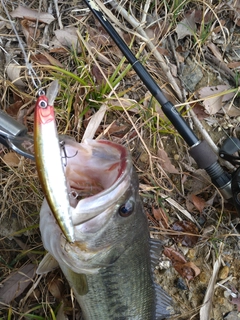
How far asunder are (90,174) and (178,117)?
38.5 inches

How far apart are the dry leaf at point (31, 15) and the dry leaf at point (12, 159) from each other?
1177 mm

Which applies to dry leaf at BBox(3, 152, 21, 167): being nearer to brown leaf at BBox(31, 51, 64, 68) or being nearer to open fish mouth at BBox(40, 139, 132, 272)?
brown leaf at BBox(31, 51, 64, 68)

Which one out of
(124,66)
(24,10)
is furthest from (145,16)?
(24,10)

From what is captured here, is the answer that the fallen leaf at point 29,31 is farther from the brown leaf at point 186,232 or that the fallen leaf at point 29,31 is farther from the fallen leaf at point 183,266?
the fallen leaf at point 183,266

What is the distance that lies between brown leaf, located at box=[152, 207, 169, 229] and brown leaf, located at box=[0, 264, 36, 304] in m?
1.08

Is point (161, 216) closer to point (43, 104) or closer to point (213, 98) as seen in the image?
point (213, 98)

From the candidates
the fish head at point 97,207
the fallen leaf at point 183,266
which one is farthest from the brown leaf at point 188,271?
the fish head at point 97,207

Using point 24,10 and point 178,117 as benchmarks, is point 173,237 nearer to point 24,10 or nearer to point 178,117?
point 178,117

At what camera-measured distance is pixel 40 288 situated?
10.6 feet

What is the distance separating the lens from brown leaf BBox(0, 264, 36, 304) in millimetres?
3156

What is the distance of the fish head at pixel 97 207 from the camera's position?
211 cm

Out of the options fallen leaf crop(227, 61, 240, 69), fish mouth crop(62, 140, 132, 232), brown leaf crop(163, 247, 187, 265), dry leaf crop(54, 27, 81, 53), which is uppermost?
dry leaf crop(54, 27, 81, 53)

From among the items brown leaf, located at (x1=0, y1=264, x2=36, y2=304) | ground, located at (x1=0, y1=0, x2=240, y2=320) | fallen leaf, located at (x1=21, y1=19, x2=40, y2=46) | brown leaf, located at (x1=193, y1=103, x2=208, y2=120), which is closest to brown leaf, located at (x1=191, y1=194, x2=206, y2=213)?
ground, located at (x1=0, y1=0, x2=240, y2=320)

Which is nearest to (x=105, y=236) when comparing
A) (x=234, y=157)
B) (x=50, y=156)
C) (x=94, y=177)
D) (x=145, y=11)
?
(x=94, y=177)
